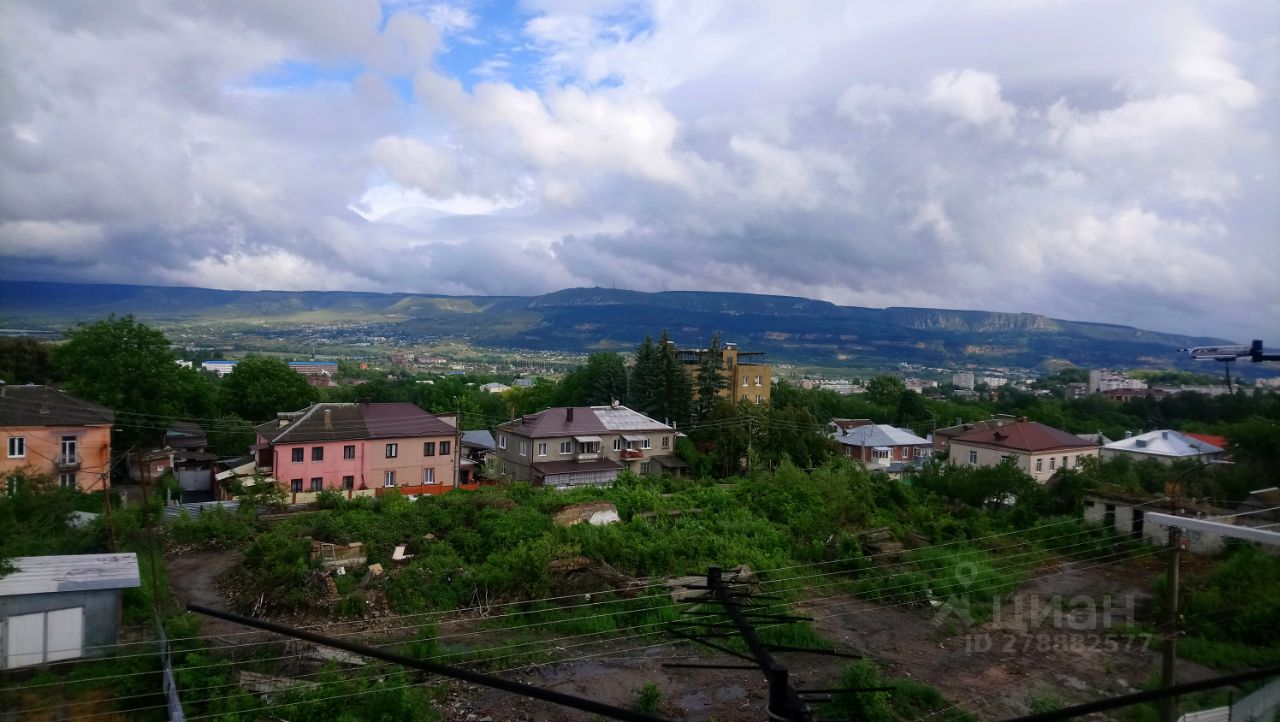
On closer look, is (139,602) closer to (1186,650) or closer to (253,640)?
(253,640)

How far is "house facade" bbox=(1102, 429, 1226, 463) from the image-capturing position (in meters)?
30.9

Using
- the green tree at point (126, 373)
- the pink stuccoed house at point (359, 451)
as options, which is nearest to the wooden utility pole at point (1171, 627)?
the pink stuccoed house at point (359, 451)

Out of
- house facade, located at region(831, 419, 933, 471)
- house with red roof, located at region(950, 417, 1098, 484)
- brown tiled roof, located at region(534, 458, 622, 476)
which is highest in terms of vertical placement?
house with red roof, located at region(950, 417, 1098, 484)

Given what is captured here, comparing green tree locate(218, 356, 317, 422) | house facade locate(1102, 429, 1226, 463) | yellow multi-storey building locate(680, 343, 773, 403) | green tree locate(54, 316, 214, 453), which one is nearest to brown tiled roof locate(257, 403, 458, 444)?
green tree locate(54, 316, 214, 453)

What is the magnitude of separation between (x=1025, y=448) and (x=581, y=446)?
2129 centimetres

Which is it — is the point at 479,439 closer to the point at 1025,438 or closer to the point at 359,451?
the point at 359,451

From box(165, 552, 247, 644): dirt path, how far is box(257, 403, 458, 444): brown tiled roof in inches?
356

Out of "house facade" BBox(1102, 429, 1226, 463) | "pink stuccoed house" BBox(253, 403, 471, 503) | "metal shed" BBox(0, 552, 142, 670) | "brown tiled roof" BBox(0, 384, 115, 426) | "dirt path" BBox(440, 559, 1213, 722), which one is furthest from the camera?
"house facade" BBox(1102, 429, 1226, 463)

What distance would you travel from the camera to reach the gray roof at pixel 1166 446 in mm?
31766

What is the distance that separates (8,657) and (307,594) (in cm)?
487

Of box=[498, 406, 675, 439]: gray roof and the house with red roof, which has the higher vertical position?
box=[498, 406, 675, 439]: gray roof

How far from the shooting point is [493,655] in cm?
1294

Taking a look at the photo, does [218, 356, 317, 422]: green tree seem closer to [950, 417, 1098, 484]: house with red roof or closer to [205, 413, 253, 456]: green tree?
[205, 413, 253, 456]: green tree

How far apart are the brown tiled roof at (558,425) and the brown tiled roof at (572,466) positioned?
128cm
